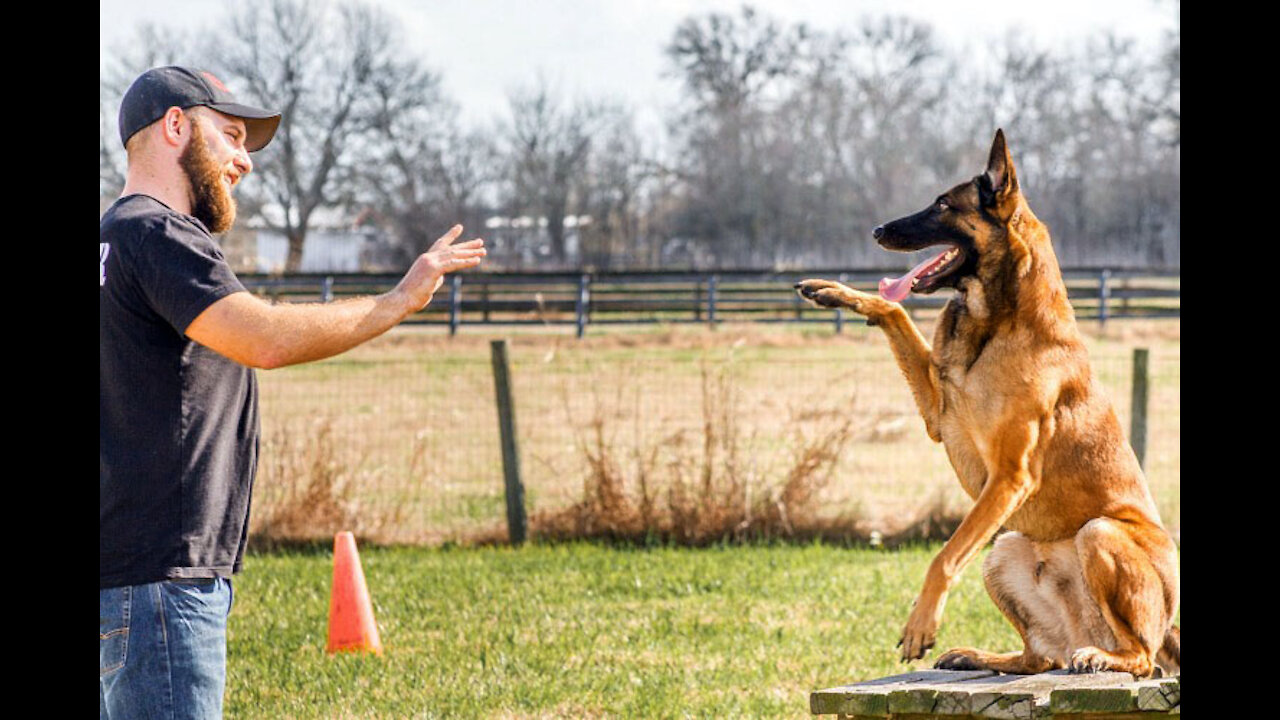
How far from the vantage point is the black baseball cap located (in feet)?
10.4

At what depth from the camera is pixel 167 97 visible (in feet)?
10.5

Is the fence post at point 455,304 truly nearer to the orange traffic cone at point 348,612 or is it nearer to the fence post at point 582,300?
the fence post at point 582,300

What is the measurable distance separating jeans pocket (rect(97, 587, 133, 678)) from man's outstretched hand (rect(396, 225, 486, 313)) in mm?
939

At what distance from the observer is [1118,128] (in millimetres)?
40562

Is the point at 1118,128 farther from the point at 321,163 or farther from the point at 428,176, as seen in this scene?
the point at 321,163

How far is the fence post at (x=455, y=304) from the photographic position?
25981 millimetres

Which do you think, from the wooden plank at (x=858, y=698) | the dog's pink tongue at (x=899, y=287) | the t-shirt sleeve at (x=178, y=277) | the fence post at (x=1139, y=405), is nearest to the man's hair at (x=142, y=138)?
the t-shirt sleeve at (x=178, y=277)

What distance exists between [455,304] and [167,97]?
76.0 feet

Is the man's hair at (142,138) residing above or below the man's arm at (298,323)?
above

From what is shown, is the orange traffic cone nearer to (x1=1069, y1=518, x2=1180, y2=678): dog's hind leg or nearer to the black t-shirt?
the black t-shirt

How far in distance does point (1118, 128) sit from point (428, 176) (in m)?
21.2

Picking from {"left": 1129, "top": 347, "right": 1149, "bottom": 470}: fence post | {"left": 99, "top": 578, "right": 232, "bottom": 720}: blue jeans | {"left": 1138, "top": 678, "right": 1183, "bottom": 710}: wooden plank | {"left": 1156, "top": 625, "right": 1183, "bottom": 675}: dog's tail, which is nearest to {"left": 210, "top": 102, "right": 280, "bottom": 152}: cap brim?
{"left": 99, "top": 578, "right": 232, "bottom": 720}: blue jeans

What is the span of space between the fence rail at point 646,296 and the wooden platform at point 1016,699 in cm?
2269
